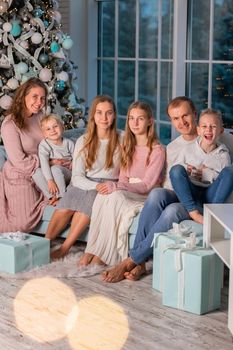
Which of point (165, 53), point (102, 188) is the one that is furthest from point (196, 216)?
point (165, 53)

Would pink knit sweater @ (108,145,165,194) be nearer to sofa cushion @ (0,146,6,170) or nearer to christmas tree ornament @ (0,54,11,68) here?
sofa cushion @ (0,146,6,170)

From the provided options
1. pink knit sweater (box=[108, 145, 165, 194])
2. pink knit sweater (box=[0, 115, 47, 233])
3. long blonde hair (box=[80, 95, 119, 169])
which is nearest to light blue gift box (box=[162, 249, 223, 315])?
pink knit sweater (box=[108, 145, 165, 194])

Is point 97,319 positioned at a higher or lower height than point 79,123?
lower

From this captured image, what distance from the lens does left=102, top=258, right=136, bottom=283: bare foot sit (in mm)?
4551

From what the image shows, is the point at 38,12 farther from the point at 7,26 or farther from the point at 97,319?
the point at 97,319

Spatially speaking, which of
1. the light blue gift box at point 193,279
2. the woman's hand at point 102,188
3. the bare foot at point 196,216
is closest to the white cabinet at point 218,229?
the light blue gift box at point 193,279

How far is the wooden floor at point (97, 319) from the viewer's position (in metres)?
3.68

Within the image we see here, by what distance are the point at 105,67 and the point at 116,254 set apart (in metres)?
3.00

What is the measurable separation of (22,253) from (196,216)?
1.04 meters

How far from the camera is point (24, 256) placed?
470 centimetres

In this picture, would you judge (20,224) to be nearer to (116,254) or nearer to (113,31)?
(116,254)

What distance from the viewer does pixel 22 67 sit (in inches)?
240

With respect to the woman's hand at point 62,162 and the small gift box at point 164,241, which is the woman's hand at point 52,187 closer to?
the woman's hand at point 62,162

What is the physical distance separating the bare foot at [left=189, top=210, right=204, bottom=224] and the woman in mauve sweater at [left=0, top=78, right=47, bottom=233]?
1.18 meters
